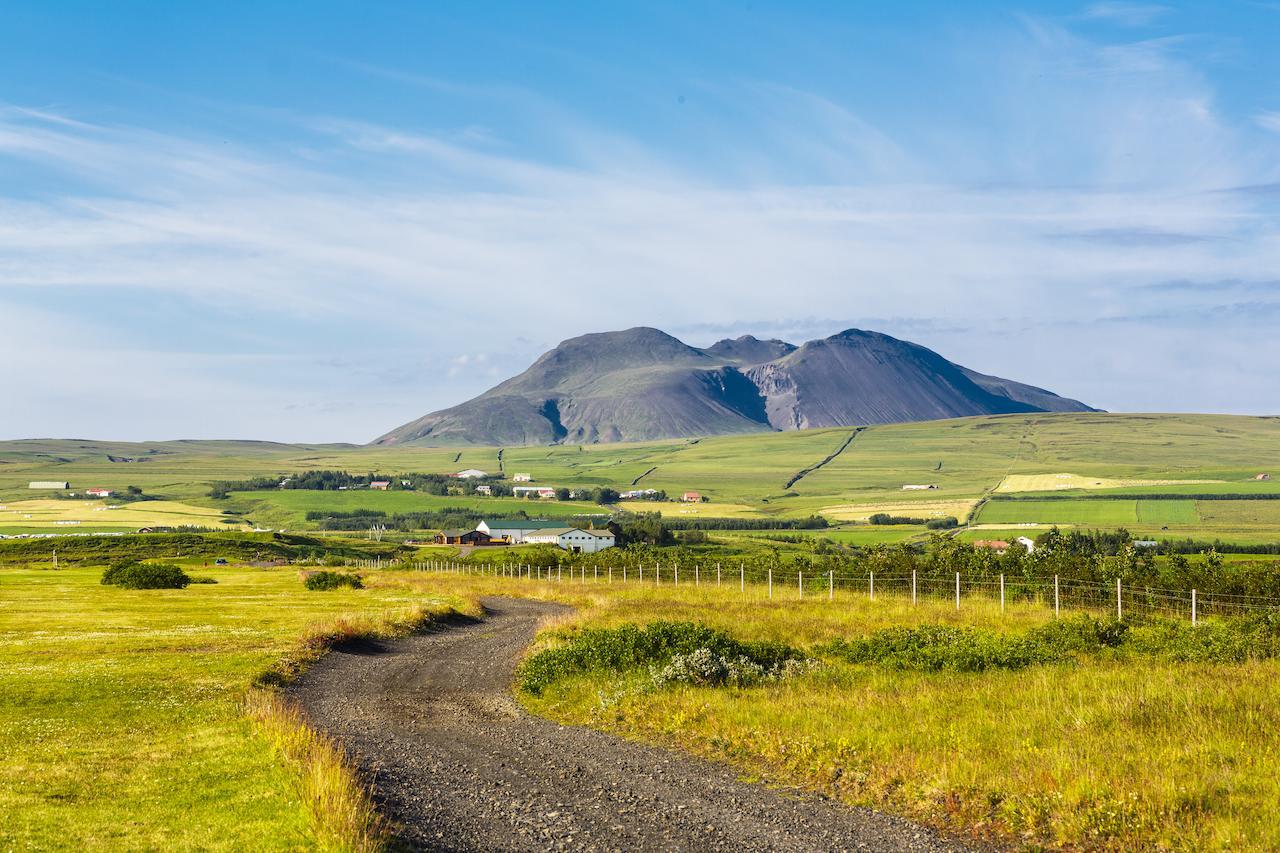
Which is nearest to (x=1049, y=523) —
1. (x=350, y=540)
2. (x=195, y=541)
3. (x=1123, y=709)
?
(x=350, y=540)

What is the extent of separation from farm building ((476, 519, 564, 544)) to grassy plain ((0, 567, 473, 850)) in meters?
139

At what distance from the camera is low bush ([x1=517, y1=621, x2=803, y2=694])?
80.6ft

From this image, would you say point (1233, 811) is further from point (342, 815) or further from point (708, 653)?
point (708, 653)

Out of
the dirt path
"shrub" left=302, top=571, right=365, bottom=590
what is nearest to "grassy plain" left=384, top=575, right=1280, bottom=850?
the dirt path

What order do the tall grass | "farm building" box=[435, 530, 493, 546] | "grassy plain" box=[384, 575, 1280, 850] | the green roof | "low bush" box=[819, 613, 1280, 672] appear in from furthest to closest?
Result: the green roof → "farm building" box=[435, 530, 493, 546] → "low bush" box=[819, 613, 1280, 672] → "grassy plain" box=[384, 575, 1280, 850] → the tall grass

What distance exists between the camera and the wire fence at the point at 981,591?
37.8 meters

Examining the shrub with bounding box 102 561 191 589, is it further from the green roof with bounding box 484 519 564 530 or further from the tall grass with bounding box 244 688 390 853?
the green roof with bounding box 484 519 564 530

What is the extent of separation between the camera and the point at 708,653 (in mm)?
23484

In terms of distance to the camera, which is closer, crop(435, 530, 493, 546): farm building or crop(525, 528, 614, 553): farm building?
crop(525, 528, 614, 553): farm building

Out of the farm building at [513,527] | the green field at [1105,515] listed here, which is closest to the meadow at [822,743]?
the farm building at [513,527]

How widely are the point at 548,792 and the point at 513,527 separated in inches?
6913

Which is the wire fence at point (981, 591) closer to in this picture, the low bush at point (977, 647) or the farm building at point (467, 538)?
the low bush at point (977, 647)

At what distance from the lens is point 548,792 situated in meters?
14.3

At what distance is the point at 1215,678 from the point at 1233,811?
904 centimetres
